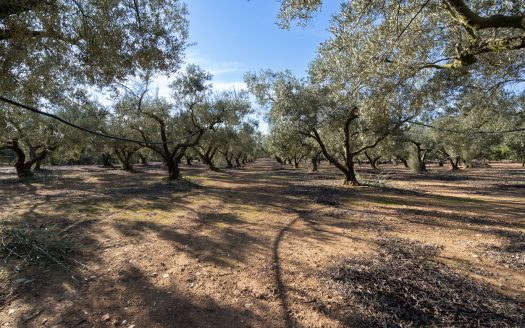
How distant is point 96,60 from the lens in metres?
7.12

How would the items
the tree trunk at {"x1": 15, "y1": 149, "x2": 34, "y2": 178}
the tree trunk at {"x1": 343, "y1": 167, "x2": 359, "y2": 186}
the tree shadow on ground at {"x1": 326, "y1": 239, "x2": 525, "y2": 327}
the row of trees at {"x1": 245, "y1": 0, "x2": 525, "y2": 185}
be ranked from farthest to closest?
1. the tree trunk at {"x1": 15, "y1": 149, "x2": 34, "y2": 178}
2. the tree trunk at {"x1": 343, "y1": 167, "x2": 359, "y2": 186}
3. the row of trees at {"x1": 245, "y1": 0, "x2": 525, "y2": 185}
4. the tree shadow on ground at {"x1": 326, "y1": 239, "x2": 525, "y2": 327}

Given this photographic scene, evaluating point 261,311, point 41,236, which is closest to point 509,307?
point 261,311

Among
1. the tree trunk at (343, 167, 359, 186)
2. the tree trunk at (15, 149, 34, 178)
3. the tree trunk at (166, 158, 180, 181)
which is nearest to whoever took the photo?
the tree trunk at (343, 167, 359, 186)

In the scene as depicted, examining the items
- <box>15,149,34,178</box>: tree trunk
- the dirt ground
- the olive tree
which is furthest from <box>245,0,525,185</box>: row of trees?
<box>15,149,34,178</box>: tree trunk

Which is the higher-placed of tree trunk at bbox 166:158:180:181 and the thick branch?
the thick branch

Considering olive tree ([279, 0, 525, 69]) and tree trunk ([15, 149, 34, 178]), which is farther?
tree trunk ([15, 149, 34, 178])

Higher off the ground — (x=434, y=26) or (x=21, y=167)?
(x=434, y=26)

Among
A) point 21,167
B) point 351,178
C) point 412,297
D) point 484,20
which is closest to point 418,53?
point 484,20

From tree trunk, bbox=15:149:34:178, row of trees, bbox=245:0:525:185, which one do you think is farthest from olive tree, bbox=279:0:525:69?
tree trunk, bbox=15:149:34:178

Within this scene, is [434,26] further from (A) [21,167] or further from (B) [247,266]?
(A) [21,167]

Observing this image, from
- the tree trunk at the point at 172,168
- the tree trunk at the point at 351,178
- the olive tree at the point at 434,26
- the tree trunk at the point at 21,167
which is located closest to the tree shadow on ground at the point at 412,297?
the olive tree at the point at 434,26

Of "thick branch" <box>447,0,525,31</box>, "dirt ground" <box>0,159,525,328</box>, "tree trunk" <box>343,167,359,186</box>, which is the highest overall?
"thick branch" <box>447,0,525,31</box>

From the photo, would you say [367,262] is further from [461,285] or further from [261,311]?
[261,311]

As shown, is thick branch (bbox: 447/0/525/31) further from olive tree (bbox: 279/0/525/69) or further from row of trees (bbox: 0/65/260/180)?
row of trees (bbox: 0/65/260/180)
